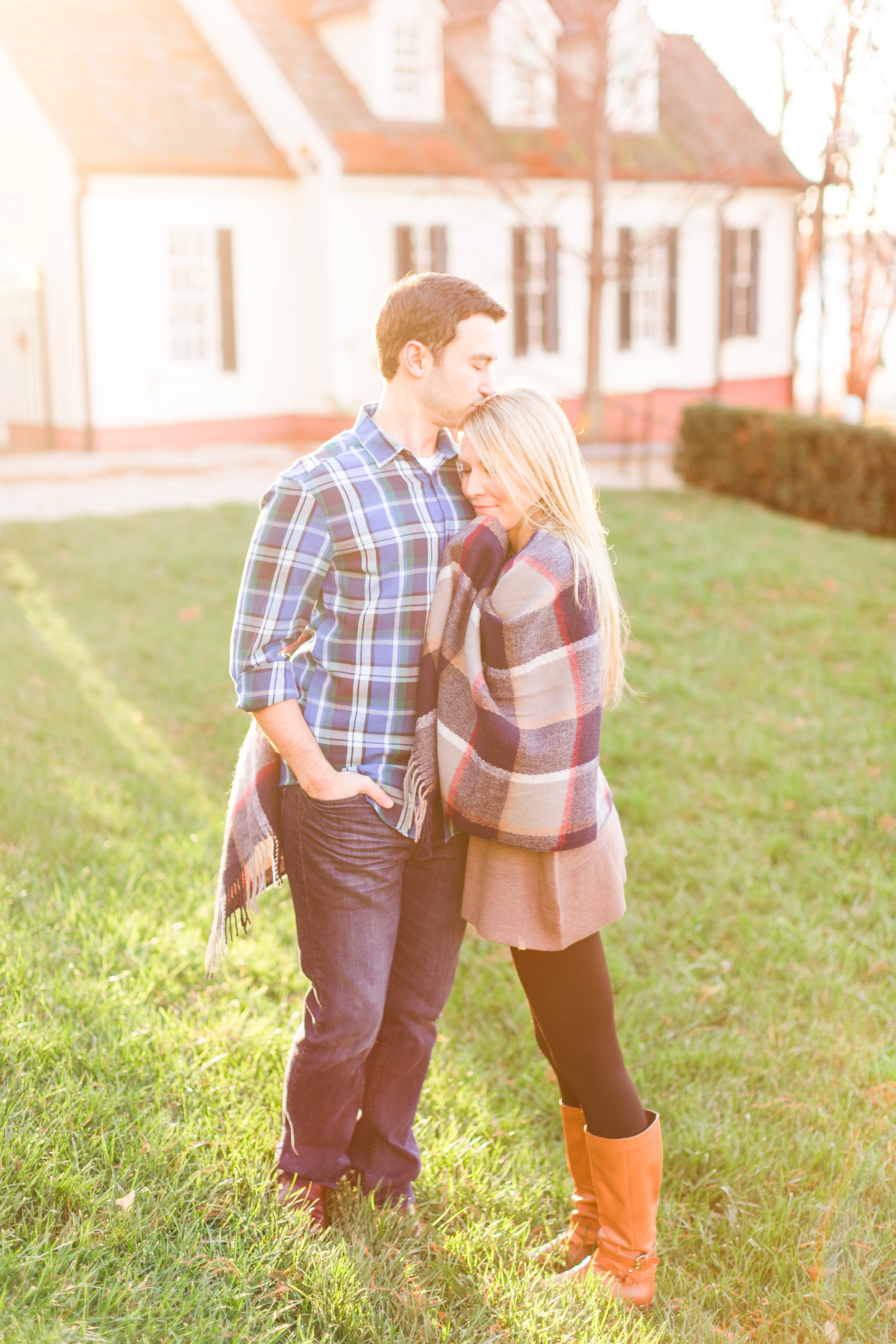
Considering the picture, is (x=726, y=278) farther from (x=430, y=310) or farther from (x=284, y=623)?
(x=284, y=623)

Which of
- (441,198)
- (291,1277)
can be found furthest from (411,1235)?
(441,198)

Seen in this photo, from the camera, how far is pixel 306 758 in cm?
258

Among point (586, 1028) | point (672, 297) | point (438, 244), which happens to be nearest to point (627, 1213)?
point (586, 1028)

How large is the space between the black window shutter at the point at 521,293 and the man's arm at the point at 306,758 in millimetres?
18089

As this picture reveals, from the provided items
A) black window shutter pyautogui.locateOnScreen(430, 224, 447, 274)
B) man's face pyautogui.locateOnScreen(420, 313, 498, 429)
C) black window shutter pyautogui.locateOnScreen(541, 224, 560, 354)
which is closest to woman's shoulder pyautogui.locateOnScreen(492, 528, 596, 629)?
man's face pyautogui.locateOnScreen(420, 313, 498, 429)

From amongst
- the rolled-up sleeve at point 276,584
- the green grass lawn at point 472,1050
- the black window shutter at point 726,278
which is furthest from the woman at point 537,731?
the black window shutter at point 726,278

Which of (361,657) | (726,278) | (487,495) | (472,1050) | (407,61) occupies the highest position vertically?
(407,61)

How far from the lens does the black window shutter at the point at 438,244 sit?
1895 centimetres

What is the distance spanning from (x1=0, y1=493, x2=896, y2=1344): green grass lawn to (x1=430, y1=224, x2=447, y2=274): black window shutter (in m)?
13.2

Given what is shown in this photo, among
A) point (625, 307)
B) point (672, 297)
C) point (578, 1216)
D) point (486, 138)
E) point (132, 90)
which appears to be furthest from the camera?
point (672, 297)

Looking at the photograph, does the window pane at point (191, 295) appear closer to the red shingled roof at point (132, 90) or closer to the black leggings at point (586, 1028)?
the red shingled roof at point (132, 90)

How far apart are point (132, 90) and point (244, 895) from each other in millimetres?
17465

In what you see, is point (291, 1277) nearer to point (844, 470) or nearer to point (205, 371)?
point (844, 470)

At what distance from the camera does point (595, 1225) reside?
9.72ft
